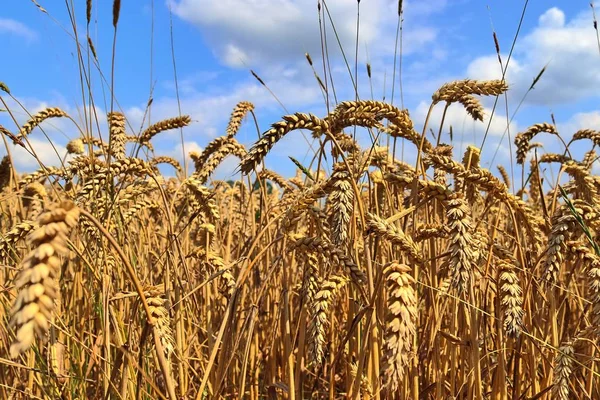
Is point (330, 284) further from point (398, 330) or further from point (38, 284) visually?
point (38, 284)

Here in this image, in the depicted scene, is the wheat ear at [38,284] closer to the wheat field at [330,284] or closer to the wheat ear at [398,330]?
the wheat field at [330,284]

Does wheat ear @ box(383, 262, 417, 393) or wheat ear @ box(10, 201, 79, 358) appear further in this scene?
wheat ear @ box(383, 262, 417, 393)

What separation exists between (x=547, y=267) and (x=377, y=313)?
480 mm

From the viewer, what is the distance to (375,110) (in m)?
1.60

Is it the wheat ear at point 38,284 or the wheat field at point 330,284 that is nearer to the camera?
the wheat ear at point 38,284

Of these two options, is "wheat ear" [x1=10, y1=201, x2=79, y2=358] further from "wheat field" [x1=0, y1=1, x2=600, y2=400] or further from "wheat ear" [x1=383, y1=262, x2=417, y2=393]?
"wheat ear" [x1=383, y1=262, x2=417, y2=393]

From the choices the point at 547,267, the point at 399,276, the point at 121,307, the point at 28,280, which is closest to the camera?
the point at 28,280

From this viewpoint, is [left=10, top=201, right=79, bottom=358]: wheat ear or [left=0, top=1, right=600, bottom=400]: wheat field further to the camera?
[left=0, top=1, right=600, bottom=400]: wheat field

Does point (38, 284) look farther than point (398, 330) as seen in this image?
No

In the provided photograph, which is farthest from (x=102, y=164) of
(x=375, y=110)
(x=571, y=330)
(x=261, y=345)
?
(x=571, y=330)

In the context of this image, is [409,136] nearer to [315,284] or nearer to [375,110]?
[375,110]

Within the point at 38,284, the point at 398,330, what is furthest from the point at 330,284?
the point at 38,284

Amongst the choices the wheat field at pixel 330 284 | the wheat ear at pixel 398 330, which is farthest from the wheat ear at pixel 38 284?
the wheat ear at pixel 398 330

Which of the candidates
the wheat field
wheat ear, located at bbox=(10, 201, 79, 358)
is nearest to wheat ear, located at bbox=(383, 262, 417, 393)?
the wheat field
